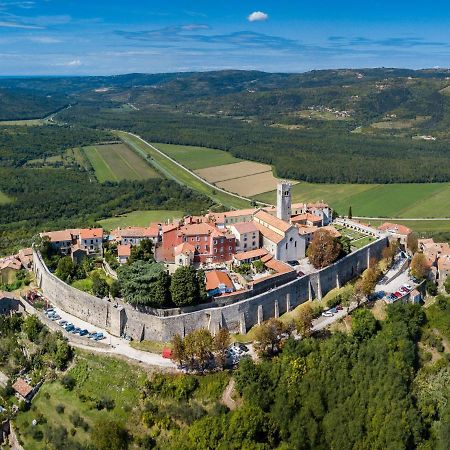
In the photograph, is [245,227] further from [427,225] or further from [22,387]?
[427,225]

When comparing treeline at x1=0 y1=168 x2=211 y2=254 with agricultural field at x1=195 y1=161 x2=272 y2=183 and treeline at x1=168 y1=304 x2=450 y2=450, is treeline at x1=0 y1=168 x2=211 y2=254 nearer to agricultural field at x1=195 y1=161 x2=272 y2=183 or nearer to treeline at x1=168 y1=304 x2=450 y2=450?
agricultural field at x1=195 y1=161 x2=272 y2=183

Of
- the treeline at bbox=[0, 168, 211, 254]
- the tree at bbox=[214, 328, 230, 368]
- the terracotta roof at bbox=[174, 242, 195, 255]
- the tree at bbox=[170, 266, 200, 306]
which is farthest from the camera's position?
the treeline at bbox=[0, 168, 211, 254]

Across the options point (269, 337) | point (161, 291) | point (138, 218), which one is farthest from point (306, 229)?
point (138, 218)

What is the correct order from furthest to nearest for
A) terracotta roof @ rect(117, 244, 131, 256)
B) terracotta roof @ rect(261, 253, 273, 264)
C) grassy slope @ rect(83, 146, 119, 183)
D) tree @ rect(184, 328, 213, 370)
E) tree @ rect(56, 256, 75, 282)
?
1. grassy slope @ rect(83, 146, 119, 183)
2. terracotta roof @ rect(117, 244, 131, 256)
3. tree @ rect(56, 256, 75, 282)
4. terracotta roof @ rect(261, 253, 273, 264)
5. tree @ rect(184, 328, 213, 370)

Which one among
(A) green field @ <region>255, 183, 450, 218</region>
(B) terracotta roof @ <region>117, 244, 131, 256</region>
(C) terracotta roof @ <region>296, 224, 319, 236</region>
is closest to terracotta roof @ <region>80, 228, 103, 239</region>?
(B) terracotta roof @ <region>117, 244, 131, 256</region>

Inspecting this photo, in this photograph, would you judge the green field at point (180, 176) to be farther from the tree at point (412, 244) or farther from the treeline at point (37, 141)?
the tree at point (412, 244)

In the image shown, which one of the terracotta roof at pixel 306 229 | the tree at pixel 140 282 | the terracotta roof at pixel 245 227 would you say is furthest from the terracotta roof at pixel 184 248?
the terracotta roof at pixel 306 229
